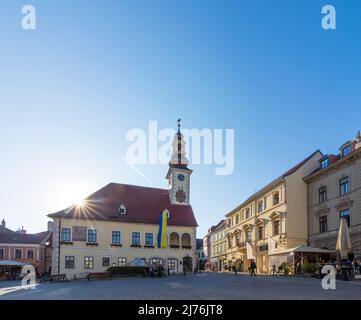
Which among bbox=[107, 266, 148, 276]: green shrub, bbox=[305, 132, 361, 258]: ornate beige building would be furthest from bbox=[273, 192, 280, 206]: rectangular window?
bbox=[107, 266, 148, 276]: green shrub

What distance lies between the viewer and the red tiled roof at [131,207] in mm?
45719

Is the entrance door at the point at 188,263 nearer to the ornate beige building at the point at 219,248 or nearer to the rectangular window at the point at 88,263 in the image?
the rectangular window at the point at 88,263

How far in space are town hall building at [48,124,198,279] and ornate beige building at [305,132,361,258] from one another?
1632cm

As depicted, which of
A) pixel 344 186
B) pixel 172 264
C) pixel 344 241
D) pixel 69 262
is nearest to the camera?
pixel 344 241

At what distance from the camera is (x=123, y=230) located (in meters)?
46.4

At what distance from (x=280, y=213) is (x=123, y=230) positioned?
1785cm

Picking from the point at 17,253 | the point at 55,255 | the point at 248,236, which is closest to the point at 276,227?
the point at 248,236

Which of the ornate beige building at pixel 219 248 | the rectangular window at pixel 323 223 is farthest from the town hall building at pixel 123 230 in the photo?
the ornate beige building at pixel 219 248

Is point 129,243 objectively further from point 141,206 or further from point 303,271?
point 303,271

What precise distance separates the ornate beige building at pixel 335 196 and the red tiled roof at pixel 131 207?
641 inches

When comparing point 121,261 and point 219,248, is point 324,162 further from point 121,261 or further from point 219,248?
point 219,248

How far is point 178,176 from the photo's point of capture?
54625 mm
